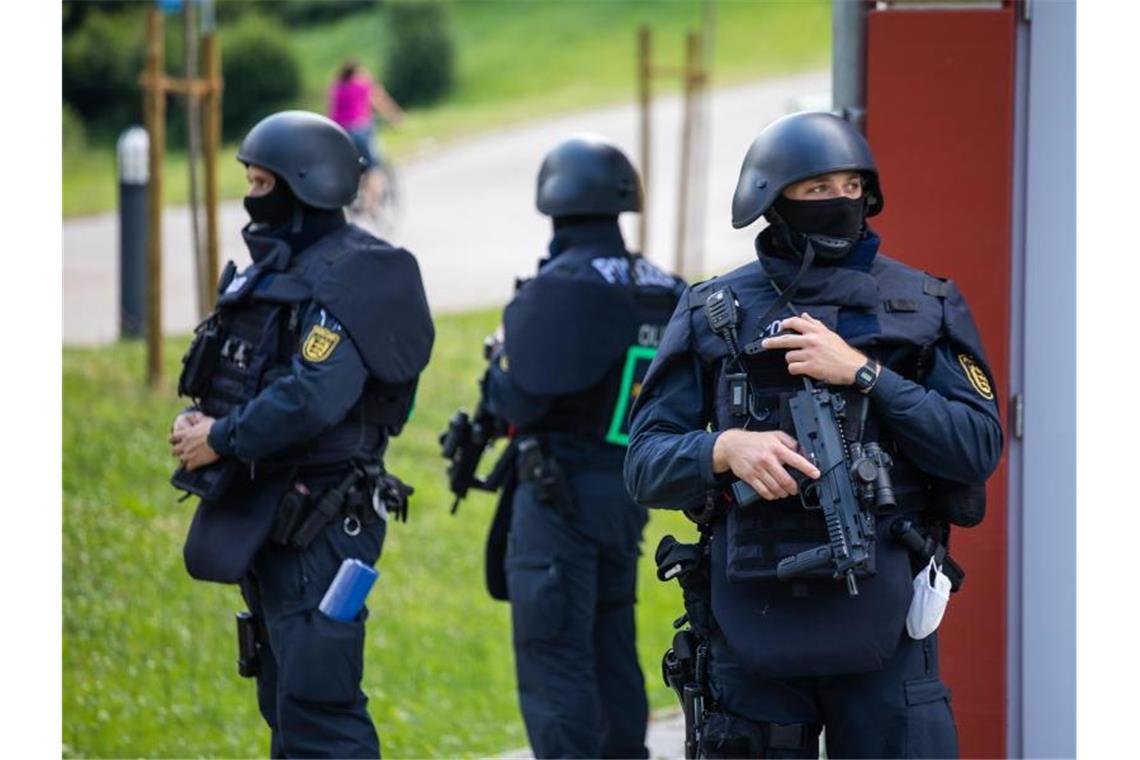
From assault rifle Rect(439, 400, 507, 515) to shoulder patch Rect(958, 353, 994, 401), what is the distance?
2594mm

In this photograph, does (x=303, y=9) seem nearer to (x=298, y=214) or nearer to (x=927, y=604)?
(x=298, y=214)

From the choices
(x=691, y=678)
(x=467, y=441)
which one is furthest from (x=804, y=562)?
(x=467, y=441)

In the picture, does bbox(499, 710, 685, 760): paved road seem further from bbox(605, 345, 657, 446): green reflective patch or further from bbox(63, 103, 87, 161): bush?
bbox(63, 103, 87, 161): bush

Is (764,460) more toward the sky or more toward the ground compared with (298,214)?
more toward the ground

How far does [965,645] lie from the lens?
5723 mm

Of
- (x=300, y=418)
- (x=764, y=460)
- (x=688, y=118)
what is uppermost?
(x=688, y=118)

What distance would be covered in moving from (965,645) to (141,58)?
47.8 ft

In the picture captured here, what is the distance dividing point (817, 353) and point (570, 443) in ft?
7.69

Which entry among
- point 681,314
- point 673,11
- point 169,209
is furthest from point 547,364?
point 673,11

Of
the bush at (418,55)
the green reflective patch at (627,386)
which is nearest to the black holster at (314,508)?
the green reflective patch at (627,386)

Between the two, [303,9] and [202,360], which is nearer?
[202,360]

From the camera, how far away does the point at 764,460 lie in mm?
4070

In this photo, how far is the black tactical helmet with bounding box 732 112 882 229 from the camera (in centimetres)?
428

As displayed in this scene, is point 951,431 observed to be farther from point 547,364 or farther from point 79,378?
point 79,378
